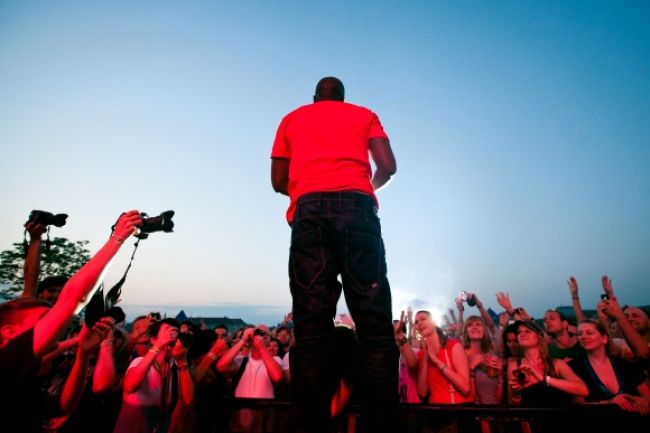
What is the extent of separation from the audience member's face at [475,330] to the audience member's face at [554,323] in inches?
53.4

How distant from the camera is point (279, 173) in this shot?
2.80 m

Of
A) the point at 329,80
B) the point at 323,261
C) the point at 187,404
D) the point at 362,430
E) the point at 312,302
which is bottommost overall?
the point at 187,404

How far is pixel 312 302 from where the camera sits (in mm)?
2018

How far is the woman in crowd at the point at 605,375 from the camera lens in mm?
3596

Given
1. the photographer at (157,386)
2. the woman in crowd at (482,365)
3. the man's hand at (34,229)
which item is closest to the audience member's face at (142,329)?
the photographer at (157,386)

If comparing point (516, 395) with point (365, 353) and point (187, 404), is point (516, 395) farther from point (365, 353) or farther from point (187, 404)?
point (187, 404)

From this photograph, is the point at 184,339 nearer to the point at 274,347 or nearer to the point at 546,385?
the point at 274,347

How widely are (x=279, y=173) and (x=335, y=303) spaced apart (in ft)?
4.09

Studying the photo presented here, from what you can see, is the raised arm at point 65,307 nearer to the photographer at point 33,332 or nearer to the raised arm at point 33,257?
the photographer at point 33,332

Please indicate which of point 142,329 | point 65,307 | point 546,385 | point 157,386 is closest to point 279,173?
point 65,307

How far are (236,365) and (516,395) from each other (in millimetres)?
4003

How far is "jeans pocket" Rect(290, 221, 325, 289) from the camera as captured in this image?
6.79 feet

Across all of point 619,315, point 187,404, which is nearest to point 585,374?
point 619,315

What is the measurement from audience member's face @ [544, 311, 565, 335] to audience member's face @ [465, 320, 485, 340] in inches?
53.4
